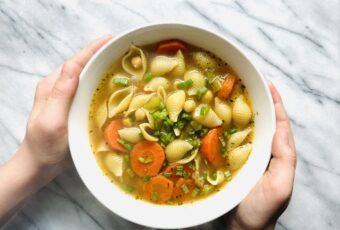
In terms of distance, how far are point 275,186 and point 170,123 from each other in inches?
21.1

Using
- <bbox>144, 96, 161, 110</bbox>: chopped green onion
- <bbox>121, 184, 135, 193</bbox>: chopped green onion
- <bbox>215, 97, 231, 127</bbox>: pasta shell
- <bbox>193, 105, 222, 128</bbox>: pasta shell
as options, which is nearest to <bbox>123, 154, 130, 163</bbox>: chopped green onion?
<bbox>121, 184, 135, 193</bbox>: chopped green onion

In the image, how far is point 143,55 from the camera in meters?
2.31

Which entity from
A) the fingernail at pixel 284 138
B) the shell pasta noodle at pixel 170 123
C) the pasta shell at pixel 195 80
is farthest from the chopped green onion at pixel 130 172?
the fingernail at pixel 284 138

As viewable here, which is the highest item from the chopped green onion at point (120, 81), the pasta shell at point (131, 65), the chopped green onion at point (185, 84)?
the pasta shell at point (131, 65)

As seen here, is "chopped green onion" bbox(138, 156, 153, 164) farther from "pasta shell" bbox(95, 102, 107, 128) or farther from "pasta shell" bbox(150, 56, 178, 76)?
"pasta shell" bbox(150, 56, 178, 76)

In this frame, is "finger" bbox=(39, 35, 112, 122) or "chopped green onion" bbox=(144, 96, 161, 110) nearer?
"finger" bbox=(39, 35, 112, 122)

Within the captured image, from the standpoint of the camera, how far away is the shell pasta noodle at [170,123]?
7.48 ft

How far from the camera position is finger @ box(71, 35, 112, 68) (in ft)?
7.49

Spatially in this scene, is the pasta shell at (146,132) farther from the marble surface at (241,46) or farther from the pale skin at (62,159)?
the marble surface at (241,46)

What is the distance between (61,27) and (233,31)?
35.6 inches

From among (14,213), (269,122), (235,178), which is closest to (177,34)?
(269,122)

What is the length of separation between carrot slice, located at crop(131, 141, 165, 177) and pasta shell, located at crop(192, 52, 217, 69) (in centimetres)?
42

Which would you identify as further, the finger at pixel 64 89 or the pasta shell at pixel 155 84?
the pasta shell at pixel 155 84

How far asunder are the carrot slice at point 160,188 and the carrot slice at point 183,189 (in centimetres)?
3
